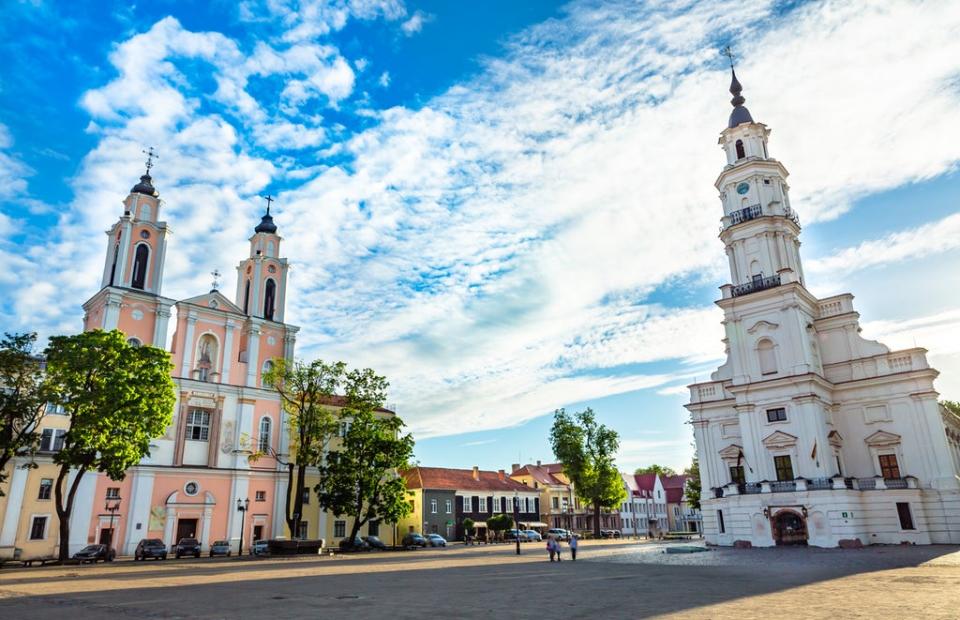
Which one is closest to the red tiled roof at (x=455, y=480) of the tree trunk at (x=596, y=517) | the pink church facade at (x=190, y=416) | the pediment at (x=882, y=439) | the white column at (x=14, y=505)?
the tree trunk at (x=596, y=517)

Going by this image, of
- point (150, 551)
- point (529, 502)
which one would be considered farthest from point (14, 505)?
point (529, 502)

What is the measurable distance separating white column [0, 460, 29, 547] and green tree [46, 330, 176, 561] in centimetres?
514

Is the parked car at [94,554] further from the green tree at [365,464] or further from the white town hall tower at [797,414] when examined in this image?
the white town hall tower at [797,414]

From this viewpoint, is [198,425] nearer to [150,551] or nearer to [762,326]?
[150,551]

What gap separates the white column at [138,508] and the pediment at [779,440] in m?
40.0

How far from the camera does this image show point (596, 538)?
67812 mm

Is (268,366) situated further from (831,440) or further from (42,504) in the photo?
(831,440)

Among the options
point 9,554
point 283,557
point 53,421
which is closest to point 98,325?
point 53,421

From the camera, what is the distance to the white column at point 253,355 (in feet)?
157

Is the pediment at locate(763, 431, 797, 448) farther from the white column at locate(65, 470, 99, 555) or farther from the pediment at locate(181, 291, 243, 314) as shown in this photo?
the white column at locate(65, 470, 99, 555)

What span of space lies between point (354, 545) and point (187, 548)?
451 inches

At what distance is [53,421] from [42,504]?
16.2 feet

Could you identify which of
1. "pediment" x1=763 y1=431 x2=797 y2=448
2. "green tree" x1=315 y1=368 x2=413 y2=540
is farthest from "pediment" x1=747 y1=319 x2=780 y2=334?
"green tree" x1=315 y1=368 x2=413 y2=540

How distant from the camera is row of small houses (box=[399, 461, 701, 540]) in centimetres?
6781
